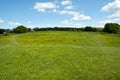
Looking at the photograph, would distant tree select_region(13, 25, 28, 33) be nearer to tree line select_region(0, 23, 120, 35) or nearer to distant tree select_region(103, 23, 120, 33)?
tree line select_region(0, 23, 120, 35)

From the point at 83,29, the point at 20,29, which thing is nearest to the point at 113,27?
the point at 83,29

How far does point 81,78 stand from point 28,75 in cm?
435

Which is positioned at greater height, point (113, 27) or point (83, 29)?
point (113, 27)

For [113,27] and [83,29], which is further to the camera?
[83,29]

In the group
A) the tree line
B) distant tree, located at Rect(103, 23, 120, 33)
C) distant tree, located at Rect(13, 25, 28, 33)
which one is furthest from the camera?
distant tree, located at Rect(13, 25, 28, 33)

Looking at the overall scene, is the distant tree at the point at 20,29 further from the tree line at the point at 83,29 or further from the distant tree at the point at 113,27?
the distant tree at the point at 113,27

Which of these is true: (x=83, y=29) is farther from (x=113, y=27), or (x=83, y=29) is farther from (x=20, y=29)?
(x=20, y=29)

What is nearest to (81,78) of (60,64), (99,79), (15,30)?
(99,79)

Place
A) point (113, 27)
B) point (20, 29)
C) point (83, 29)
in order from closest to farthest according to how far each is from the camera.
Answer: point (113, 27), point (20, 29), point (83, 29)

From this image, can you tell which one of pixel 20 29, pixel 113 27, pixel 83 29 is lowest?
pixel 83 29

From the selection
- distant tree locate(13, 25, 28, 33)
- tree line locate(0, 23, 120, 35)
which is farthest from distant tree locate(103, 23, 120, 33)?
distant tree locate(13, 25, 28, 33)

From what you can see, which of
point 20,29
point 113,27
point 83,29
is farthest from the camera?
point 83,29

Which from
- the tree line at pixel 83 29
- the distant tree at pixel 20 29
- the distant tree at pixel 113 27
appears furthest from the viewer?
the distant tree at pixel 20 29

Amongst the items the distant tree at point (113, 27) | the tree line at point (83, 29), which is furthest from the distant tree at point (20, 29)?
the distant tree at point (113, 27)
